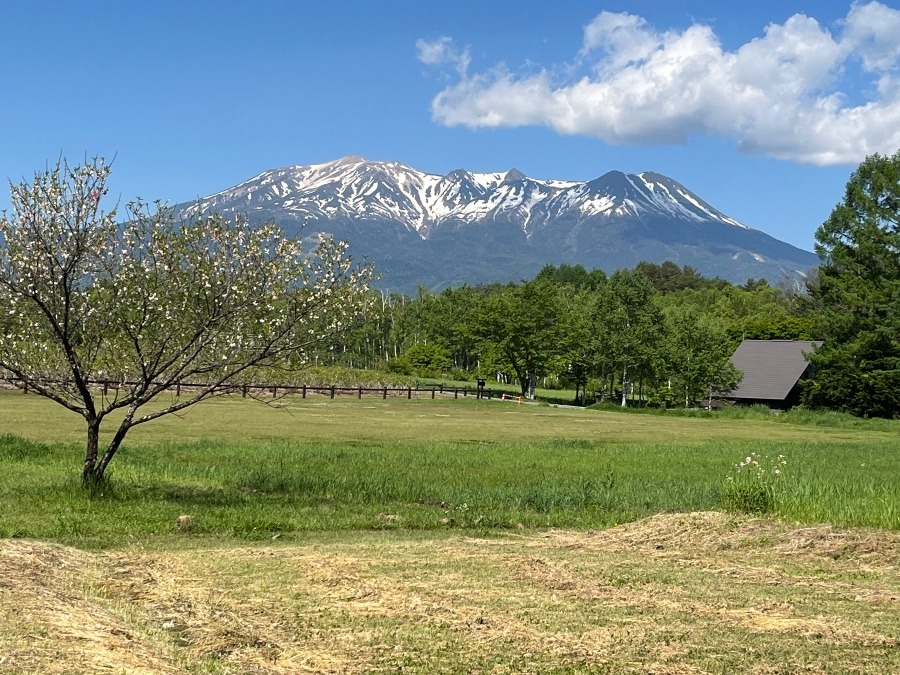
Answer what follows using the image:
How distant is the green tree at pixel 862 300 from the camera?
204 ft

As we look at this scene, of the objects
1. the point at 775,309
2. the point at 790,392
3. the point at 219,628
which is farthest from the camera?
the point at 775,309

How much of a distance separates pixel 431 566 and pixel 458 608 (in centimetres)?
251

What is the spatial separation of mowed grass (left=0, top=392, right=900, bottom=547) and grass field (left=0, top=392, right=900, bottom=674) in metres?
0.11

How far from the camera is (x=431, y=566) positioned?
11.5 m

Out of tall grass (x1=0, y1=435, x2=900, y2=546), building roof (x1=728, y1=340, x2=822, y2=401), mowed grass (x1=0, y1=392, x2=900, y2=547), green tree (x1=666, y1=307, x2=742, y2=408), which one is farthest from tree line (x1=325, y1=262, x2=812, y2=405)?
tall grass (x1=0, y1=435, x2=900, y2=546)

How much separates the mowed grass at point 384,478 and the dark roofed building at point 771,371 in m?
34.6

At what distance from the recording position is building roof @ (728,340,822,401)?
76688 millimetres

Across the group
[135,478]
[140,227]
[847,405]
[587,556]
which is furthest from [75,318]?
[847,405]

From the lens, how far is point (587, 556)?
12.6 m

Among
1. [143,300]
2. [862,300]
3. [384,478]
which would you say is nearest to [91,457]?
[143,300]

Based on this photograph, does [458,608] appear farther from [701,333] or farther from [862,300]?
[701,333]

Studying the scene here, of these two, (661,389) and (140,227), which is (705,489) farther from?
(661,389)

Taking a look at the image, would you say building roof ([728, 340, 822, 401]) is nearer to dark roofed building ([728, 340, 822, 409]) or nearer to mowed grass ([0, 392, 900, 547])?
dark roofed building ([728, 340, 822, 409])

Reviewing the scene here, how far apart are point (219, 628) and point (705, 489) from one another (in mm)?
15186
